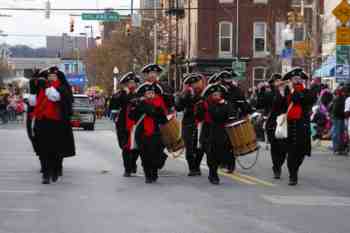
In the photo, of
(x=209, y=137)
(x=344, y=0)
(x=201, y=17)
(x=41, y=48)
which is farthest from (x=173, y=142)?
(x=41, y=48)

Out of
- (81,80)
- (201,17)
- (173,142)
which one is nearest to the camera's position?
(173,142)

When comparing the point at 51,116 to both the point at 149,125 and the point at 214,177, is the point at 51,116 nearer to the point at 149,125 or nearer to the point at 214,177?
the point at 149,125

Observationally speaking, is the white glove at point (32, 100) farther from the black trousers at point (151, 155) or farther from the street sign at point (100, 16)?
the street sign at point (100, 16)

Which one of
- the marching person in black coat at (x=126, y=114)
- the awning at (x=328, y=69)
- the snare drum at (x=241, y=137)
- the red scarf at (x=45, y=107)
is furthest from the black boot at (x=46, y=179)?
the awning at (x=328, y=69)

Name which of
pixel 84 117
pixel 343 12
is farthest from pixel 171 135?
pixel 84 117

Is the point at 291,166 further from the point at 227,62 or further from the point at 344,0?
the point at 227,62

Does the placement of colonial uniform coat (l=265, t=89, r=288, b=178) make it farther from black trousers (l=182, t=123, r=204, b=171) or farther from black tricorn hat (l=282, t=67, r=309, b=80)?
black trousers (l=182, t=123, r=204, b=171)

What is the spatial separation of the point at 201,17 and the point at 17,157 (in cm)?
4199

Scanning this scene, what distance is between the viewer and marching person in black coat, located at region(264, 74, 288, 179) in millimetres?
16219

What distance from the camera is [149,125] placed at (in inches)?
619

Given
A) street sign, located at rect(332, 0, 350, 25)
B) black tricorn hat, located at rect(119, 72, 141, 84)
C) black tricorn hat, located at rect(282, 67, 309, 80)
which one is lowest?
black tricorn hat, located at rect(119, 72, 141, 84)

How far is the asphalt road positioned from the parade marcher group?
406 millimetres

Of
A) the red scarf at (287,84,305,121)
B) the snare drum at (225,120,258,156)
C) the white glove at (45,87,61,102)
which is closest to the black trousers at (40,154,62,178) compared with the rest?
the white glove at (45,87,61,102)

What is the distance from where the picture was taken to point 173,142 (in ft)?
55.0
